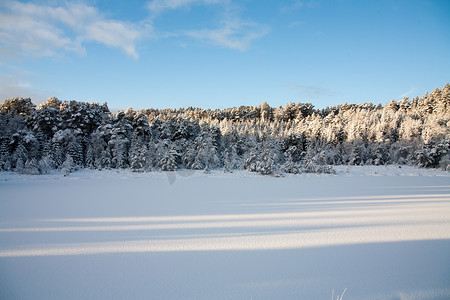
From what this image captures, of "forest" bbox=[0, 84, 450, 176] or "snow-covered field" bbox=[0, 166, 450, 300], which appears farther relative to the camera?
"forest" bbox=[0, 84, 450, 176]

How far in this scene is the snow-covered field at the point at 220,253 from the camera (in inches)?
98.4

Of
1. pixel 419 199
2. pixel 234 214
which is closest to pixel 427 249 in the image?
pixel 234 214

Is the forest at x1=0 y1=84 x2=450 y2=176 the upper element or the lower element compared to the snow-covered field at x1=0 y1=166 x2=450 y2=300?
upper

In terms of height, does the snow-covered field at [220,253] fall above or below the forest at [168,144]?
below

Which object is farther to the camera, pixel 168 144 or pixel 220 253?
pixel 168 144

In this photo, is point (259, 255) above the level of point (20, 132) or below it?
below

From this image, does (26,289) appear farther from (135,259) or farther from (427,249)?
(427,249)

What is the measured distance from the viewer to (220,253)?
3307mm

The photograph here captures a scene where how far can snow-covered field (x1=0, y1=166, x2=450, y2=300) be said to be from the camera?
2500 mm

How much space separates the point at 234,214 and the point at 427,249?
13.3ft

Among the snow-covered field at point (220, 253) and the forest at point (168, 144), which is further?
the forest at point (168, 144)

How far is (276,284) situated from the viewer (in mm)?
2592

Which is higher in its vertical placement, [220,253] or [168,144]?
[168,144]

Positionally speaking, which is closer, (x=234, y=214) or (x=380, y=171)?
(x=234, y=214)
